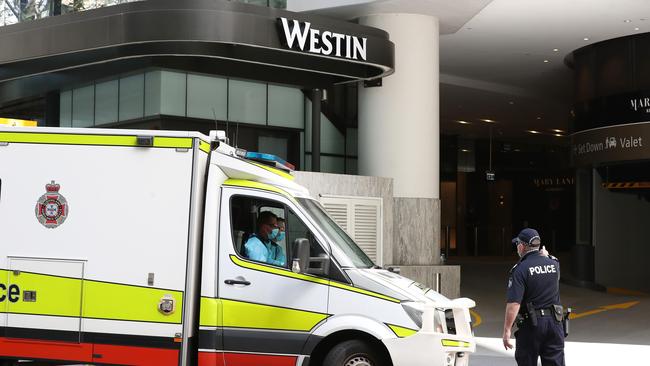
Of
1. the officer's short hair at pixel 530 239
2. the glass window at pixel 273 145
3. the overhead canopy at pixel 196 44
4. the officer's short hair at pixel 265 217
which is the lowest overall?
the officer's short hair at pixel 530 239

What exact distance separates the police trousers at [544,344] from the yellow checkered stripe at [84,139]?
361 centimetres

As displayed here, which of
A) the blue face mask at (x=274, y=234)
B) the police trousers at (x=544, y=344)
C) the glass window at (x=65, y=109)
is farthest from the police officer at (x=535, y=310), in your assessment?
the glass window at (x=65, y=109)

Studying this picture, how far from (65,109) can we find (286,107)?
557 cm

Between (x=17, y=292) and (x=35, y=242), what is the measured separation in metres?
0.51

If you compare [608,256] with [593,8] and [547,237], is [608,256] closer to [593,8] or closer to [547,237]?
[593,8]

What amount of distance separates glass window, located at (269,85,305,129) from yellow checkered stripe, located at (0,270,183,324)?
11620 mm

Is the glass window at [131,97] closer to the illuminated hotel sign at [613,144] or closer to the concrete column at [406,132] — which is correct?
the concrete column at [406,132]

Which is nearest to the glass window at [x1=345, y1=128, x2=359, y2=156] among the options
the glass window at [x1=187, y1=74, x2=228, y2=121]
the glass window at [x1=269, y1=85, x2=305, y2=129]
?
the glass window at [x1=269, y1=85, x2=305, y2=129]

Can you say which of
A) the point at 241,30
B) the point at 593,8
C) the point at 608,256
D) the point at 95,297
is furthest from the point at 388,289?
the point at 608,256

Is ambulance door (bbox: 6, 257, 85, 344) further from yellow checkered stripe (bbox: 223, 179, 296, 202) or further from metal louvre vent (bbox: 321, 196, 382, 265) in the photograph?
metal louvre vent (bbox: 321, 196, 382, 265)

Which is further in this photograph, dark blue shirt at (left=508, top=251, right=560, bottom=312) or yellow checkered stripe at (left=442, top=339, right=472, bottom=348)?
yellow checkered stripe at (left=442, top=339, right=472, bottom=348)

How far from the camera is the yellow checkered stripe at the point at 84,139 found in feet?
30.0

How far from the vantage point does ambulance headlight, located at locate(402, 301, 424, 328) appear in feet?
29.7

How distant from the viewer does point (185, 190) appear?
909cm
